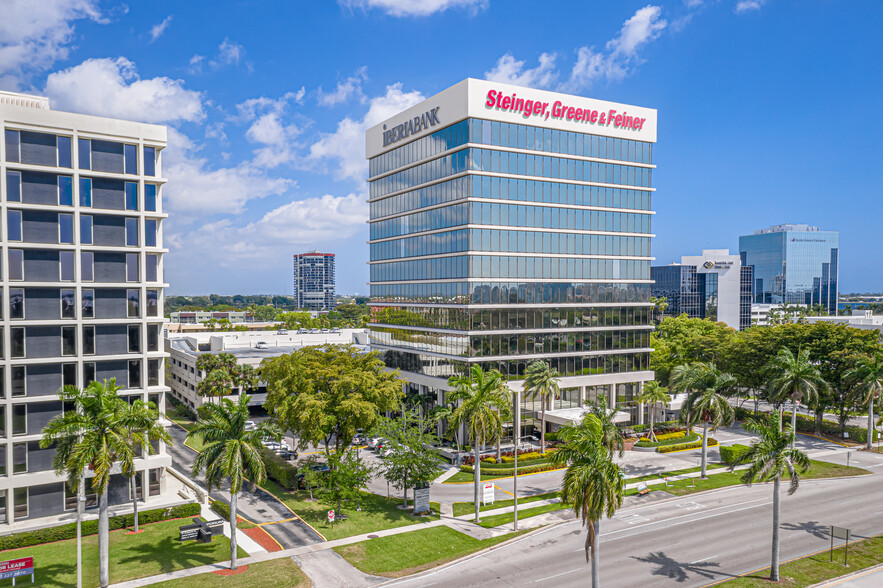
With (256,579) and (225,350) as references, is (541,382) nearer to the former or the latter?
(256,579)

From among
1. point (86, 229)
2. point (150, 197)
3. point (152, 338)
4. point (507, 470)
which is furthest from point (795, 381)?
point (86, 229)

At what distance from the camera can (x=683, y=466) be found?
219ft

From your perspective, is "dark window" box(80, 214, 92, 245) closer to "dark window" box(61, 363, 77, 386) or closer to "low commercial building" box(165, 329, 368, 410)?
"dark window" box(61, 363, 77, 386)

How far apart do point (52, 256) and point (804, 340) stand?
3499 inches

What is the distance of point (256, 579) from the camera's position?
124 ft

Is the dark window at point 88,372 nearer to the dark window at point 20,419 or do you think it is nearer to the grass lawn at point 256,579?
the dark window at point 20,419

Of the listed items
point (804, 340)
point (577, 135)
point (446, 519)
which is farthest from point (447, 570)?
point (804, 340)

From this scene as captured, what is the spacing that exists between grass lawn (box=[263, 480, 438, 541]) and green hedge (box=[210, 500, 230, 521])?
550 centimetres

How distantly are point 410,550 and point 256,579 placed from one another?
10691 millimetres

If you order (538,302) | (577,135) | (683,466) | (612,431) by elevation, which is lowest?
(683,466)

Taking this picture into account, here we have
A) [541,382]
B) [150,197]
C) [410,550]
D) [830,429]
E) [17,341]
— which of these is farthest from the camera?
[830,429]

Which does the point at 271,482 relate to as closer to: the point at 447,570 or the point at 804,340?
the point at 447,570

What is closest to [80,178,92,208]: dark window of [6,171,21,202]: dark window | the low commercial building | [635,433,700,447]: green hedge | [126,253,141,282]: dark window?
[6,171,21,202]: dark window

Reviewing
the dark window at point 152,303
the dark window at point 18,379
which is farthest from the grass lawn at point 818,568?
the dark window at point 18,379
